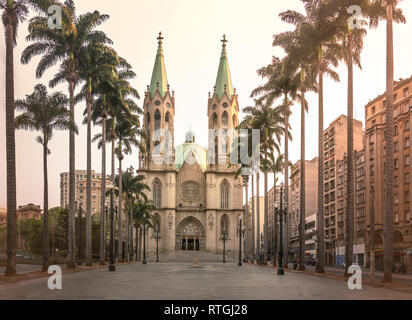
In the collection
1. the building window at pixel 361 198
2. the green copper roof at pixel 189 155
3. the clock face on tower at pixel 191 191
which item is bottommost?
the building window at pixel 361 198

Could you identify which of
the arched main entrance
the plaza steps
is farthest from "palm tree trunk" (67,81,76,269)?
the arched main entrance

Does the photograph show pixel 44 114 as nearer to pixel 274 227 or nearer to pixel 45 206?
pixel 45 206

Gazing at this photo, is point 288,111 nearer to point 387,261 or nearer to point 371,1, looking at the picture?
point 371,1

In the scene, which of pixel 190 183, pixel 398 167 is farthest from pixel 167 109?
pixel 398 167

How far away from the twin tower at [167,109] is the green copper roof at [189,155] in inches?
251

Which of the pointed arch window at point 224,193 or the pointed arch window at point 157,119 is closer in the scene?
the pointed arch window at point 157,119

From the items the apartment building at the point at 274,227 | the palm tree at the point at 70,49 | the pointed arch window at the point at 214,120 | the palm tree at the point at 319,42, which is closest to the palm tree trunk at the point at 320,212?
the palm tree at the point at 319,42

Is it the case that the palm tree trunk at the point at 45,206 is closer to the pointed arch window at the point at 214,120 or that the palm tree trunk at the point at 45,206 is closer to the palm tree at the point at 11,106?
the palm tree at the point at 11,106

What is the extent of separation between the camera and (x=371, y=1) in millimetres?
28359

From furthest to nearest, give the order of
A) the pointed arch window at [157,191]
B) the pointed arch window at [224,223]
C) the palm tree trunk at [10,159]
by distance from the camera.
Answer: the pointed arch window at [157,191], the pointed arch window at [224,223], the palm tree trunk at [10,159]

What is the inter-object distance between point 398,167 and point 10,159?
46.2 meters

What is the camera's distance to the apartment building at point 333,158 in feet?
295
